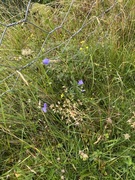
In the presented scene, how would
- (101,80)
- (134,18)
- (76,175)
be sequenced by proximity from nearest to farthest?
(76,175), (101,80), (134,18)

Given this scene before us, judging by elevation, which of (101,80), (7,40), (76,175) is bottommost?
(76,175)

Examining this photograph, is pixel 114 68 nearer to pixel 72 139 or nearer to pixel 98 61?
pixel 98 61

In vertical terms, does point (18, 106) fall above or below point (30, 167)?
above

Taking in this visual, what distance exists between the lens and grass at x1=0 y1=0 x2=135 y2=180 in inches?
46.8

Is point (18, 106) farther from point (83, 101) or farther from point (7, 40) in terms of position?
point (7, 40)

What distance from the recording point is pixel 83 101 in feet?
4.27

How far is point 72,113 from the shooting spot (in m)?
1.19

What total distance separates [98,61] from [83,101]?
318 millimetres

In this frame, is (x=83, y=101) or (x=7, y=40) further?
(x=7, y=40)

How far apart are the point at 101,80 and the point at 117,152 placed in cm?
41

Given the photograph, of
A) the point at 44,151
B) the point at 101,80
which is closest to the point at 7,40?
the point at 101,80

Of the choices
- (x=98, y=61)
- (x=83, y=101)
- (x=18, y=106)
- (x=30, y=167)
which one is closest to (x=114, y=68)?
(x=98, y=61)

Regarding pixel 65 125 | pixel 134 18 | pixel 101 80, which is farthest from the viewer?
pixel 134 18

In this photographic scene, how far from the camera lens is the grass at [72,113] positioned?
1188 mm
